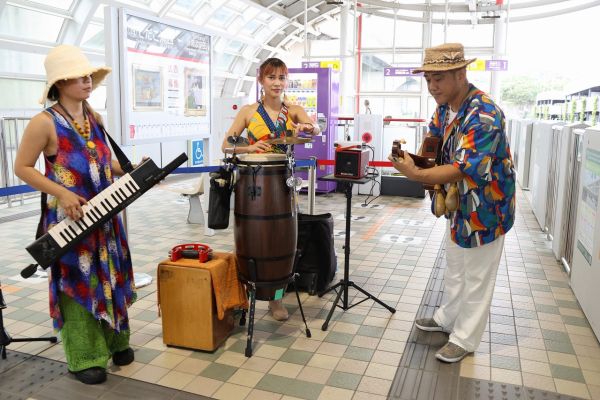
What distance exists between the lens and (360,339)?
113 inches

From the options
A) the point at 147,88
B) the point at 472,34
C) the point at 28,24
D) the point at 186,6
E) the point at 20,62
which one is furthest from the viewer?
the point at 472,34

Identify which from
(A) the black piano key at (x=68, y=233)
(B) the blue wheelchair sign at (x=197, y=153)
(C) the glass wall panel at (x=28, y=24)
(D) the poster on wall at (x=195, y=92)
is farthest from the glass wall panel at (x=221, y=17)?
(A) the black piano key at (x=68, y=233)

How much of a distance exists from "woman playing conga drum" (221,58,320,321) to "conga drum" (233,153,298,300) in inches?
8.6

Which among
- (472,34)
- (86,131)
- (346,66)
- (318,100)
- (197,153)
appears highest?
(472,34)

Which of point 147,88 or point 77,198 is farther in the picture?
point 147,88

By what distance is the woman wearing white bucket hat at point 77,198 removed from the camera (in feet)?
7.18

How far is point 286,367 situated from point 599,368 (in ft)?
5.26

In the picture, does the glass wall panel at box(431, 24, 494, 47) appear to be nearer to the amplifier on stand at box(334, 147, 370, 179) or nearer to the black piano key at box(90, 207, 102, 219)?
the amplifier on stand at box(334, 147, 370, 179)

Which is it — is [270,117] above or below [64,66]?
below

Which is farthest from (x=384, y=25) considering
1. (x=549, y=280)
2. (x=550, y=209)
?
(x=549, y=280)

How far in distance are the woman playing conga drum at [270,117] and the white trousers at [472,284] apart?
→ 3.67 feet

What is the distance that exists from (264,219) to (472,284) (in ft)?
3.66

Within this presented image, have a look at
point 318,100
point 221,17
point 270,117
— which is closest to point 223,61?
point 221,17

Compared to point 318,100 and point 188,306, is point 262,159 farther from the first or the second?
point 318,100
